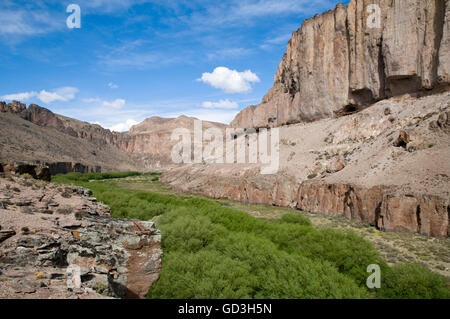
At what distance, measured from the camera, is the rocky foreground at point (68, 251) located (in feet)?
19.9

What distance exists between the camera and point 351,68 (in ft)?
161

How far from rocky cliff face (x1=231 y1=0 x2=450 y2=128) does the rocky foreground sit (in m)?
41.9

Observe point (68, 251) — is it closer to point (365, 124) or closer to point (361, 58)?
point (365, 124)

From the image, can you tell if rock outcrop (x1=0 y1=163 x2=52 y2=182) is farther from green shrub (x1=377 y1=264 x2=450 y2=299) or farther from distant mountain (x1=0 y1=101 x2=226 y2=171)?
distant mountain (x1=0 y1=101 x2=226 y2=171)

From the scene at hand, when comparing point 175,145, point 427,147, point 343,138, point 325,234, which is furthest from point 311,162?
point 175,145

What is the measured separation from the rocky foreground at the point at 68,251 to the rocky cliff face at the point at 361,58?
4189cm

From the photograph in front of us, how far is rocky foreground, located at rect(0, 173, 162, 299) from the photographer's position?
19.9 feet

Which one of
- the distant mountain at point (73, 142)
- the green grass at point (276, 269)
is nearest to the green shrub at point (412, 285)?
the green grass at point (276, 269)

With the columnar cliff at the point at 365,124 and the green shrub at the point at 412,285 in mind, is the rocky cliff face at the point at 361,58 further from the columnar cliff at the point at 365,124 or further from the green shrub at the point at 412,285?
the green shrub at the point at 412,285
